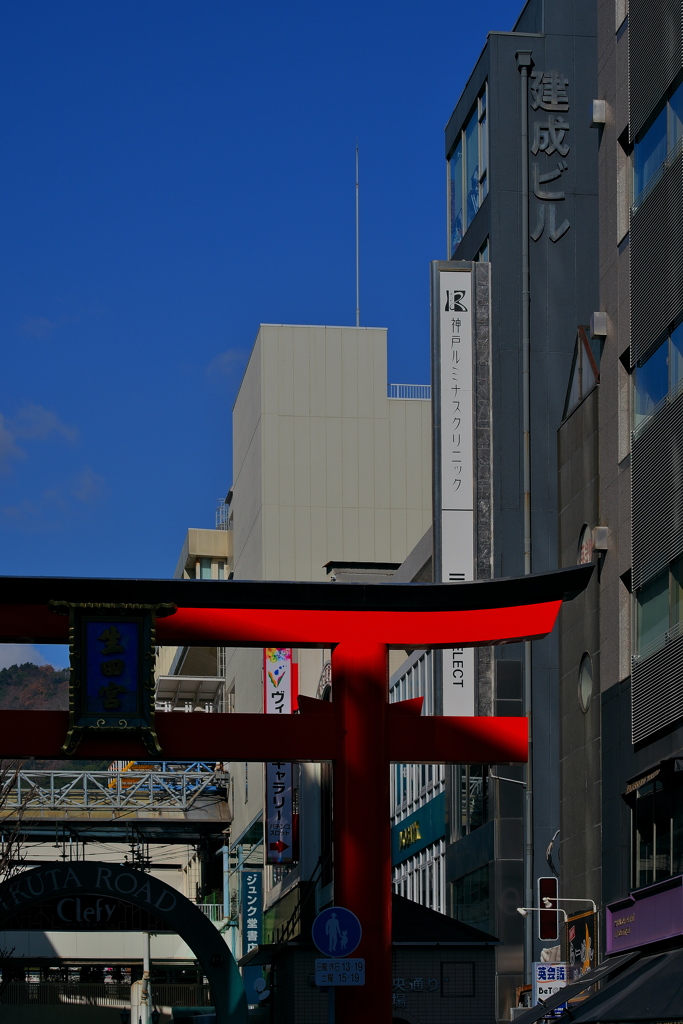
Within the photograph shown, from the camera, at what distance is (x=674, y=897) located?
21.6 m

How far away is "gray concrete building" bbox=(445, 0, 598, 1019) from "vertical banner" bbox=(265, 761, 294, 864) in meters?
9.90

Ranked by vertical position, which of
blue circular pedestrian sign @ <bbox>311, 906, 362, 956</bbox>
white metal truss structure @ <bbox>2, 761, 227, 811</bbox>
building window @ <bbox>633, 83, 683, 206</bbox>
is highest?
building window @ <bbox>633, 83, 683, 206</bbox>

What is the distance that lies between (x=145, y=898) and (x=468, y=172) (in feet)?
85.5

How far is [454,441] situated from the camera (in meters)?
38.4

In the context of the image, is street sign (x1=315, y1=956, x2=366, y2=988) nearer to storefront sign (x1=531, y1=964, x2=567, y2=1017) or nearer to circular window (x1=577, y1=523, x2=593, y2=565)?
storefront sign (x1=531, y1=964, x2=567, y2=1017)

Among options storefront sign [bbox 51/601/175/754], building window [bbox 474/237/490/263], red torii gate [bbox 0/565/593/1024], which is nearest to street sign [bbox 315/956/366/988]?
red torii gate [bbox 0/565/593/1024]

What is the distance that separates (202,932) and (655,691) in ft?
25.9

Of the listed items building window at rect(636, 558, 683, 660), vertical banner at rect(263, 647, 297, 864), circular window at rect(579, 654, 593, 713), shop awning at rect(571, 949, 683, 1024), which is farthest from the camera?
vertical banner at rect(263, 647, 297, 864)

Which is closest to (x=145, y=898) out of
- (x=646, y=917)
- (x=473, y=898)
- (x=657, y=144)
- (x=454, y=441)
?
(x=646, y=917)

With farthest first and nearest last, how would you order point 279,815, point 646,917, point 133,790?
point 133,790
point 279,815
point 646,917

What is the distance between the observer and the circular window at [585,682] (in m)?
29.5

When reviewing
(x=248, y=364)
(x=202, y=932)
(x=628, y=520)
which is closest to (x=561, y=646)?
(x=628, y=520)

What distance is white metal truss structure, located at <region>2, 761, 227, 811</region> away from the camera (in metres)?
63.4

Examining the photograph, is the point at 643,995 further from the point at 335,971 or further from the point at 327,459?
the point at 327,459
